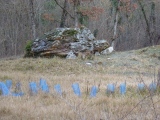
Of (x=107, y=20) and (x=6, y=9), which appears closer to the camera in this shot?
(x=6, y=9)

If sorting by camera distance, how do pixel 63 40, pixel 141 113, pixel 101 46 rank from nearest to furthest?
pixel 141 113
pixel 63 40
pixel 101 46

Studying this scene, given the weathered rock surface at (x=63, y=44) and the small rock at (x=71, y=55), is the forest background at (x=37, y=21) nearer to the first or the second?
the weathered rock surface at (x=63, y=44)

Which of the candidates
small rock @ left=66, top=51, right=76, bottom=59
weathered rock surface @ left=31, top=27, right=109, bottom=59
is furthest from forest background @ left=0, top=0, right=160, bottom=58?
small rock @ left=66, top=51, right=76, bottom=59

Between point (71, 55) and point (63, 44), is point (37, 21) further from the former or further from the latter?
point (71, 55)

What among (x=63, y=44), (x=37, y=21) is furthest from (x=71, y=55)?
(x=37, y=21)

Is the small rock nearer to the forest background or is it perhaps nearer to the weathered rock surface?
the weathered rock surface

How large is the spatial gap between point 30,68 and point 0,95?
6.10 m

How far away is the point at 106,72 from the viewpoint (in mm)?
11328

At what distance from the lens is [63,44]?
555 inches

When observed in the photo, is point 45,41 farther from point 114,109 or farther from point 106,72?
point 114,109

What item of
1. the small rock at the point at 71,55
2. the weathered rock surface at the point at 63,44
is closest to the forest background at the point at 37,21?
the weathered rock surface at the point at 63,44

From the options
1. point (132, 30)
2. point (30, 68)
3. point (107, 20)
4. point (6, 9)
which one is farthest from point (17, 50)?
point (30, 68)

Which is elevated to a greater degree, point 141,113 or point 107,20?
point 107,20

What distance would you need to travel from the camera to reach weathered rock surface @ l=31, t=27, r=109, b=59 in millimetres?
13945
